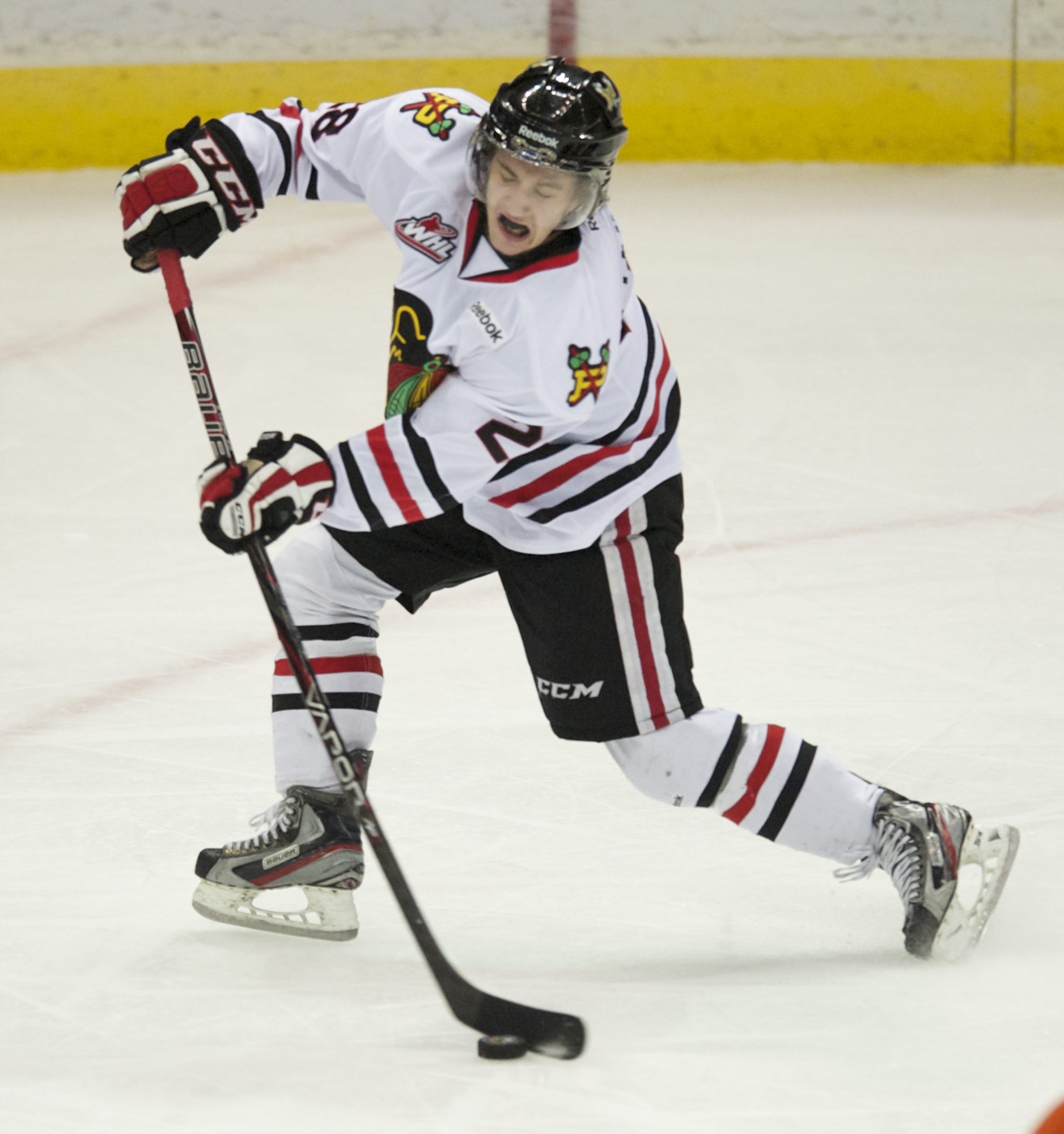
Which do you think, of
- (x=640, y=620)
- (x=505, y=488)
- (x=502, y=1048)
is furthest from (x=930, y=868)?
(x=505, y=488)

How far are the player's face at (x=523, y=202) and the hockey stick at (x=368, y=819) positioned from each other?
368 mm

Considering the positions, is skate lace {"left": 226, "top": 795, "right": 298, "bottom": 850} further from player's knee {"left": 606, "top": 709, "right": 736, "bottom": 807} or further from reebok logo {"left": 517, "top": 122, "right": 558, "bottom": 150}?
reebok logo {"left": 517, "top": 122, "right": 558, "bottom": 150}

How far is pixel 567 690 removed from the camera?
2.00m

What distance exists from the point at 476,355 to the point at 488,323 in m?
0.04

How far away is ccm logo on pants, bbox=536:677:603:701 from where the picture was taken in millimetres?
1981

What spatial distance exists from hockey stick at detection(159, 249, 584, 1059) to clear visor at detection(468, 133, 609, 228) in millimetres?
382

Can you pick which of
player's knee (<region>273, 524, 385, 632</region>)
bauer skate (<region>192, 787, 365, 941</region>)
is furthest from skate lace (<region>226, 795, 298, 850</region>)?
player's knee (<region>273, 524, 385, 632</region>)

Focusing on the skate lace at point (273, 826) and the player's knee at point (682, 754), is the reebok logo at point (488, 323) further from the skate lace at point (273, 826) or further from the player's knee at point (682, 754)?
the skate lace at point (273, 826)

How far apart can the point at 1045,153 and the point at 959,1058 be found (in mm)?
5116

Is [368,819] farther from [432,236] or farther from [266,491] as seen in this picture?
[432,236]

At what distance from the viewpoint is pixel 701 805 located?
6.63ft

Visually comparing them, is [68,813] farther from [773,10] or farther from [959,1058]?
[773,10]

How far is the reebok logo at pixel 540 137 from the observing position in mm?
1796

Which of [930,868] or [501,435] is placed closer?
[501,435]
